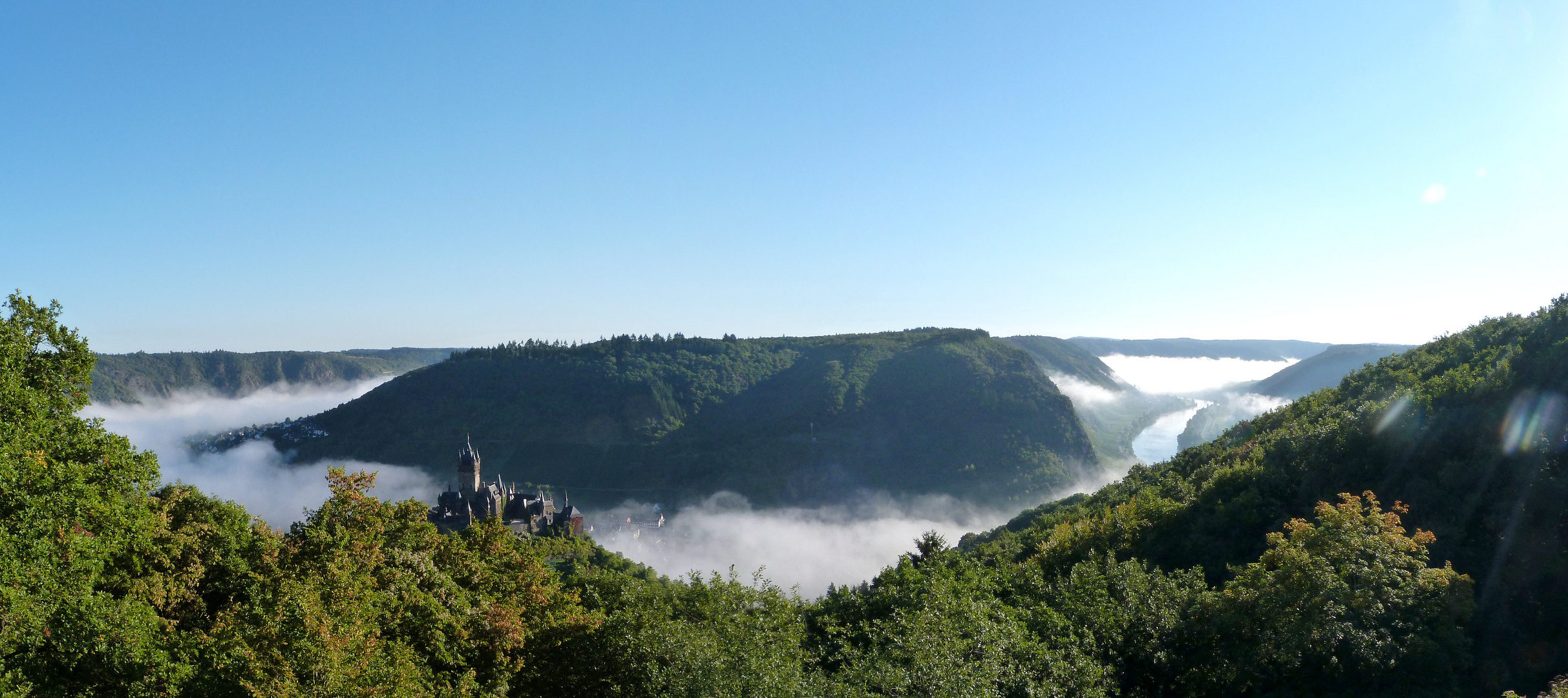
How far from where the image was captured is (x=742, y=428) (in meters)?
175

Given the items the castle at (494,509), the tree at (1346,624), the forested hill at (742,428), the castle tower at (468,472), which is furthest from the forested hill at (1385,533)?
the forested hill at (742,428)

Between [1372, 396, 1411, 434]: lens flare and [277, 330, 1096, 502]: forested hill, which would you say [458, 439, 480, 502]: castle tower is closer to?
[277, 330, 1096, 502]: forested hill

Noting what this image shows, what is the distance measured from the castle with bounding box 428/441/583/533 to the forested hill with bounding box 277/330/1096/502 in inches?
2836

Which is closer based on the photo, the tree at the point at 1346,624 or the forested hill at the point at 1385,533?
the tree at the point at 1346,624

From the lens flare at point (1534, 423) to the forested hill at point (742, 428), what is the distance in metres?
111

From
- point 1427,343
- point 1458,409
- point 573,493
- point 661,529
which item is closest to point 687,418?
point 573,493

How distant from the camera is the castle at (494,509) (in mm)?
65062

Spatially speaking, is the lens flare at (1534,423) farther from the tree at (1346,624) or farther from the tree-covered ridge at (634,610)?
the tree at (1346,624)

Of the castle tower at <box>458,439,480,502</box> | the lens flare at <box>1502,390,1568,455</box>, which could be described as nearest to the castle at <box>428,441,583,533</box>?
the castle tower at <box>458,439,480,502</box>

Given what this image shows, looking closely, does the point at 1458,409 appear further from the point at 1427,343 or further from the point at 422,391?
the point at 422,391

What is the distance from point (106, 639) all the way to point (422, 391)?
18957 cm

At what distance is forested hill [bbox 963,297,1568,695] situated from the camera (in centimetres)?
1834

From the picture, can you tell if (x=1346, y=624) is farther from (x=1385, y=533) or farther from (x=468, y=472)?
(x=468, y=472)

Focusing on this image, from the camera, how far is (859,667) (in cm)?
1612
